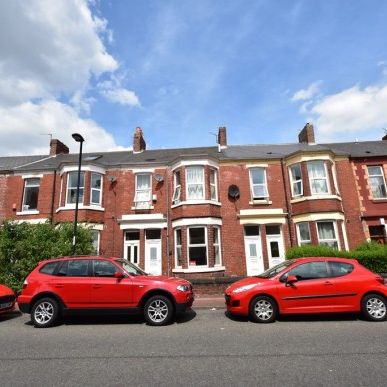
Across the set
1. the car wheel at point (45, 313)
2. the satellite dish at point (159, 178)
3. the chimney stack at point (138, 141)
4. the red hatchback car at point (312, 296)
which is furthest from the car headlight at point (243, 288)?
the chimney stack at point (138, 141)

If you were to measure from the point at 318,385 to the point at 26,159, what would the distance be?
2353 cm

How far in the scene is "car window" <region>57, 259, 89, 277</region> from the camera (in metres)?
8.00

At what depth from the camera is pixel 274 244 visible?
55.1 ft

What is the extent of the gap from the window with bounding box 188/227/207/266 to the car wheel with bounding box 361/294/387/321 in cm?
884

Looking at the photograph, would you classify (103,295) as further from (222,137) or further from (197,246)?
(222,137)

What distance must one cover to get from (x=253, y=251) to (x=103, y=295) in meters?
10.6

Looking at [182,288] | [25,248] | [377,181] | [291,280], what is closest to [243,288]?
[291,280]

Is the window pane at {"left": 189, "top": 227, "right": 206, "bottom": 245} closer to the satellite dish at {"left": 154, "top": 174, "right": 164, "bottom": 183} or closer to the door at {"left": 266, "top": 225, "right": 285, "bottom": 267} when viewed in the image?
the satellite dish at {"left": 154, "top": 174, "right": 164, "bottom": 183}

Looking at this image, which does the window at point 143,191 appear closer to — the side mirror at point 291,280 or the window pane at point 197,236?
the window pane at point 197,236

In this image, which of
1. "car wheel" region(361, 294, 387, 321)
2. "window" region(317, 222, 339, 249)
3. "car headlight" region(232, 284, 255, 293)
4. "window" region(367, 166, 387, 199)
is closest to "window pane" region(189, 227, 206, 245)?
"window" region(317, 222, 339, 249)

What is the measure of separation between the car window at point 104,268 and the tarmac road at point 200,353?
1292 mm

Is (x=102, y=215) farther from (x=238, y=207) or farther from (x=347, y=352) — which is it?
(x=347, y=352)

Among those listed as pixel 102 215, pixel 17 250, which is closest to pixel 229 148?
pixel 102 215

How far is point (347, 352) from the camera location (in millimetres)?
5160
